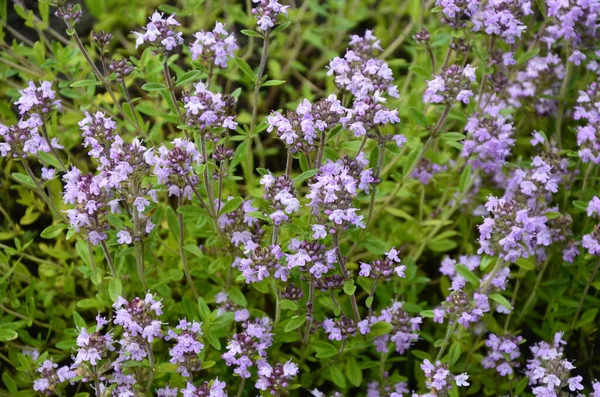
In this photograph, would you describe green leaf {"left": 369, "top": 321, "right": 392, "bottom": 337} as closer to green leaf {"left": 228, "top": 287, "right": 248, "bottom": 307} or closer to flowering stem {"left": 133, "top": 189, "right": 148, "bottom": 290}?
green leaf {"left": 228, "top": 287, "right": 248, "bottom": 307}

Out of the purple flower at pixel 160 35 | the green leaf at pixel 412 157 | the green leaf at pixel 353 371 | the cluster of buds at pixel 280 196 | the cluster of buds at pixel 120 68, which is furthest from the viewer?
the green leaf at pixel 412 157

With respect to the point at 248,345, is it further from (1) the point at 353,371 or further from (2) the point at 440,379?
(2) the point at 440,379

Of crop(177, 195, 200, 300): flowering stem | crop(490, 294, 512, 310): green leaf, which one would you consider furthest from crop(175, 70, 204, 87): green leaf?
crop(490, 294, 512, 310): green leaf

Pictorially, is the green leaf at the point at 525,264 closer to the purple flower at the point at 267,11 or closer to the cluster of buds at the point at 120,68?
the purple flower at the point at 267,11

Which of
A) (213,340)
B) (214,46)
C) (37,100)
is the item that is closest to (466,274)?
(213,340)

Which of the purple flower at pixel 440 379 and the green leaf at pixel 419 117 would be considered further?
the green leaf at pixel 419 117

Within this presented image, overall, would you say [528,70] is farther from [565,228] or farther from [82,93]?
[82,93]

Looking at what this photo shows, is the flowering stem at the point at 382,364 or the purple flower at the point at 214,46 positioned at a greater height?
the purple flower at the point at 214,46

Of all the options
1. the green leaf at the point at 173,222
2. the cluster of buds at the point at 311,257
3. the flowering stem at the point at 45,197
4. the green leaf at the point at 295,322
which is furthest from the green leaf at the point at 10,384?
the cluster of buds at the point at 311,257

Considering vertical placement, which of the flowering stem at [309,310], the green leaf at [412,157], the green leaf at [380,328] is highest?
the green leaf at [412,157]

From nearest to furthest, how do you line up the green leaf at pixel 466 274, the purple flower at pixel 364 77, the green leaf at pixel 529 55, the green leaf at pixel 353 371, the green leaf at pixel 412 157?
the purple flower at pixel 364 77 → the green leaf at pixel 466 274 → the green leaf at pixel 353 371 → the green leaf at pixel 529 55 → the green leaf at pixel 412 157
